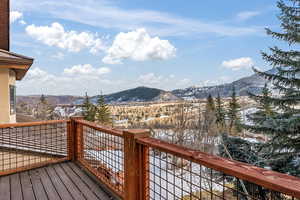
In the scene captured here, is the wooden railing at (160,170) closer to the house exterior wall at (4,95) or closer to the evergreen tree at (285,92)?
the house exterior wall at (4,95)

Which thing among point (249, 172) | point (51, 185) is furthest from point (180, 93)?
point (249, 172)

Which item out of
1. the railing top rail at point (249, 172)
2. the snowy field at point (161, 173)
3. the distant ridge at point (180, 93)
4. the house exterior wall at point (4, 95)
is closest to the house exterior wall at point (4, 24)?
the house exterior wall at point (4, 95)

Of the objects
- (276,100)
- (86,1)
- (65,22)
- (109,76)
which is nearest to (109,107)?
(109,76)

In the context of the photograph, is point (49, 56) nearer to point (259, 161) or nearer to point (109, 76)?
point (109, 76)

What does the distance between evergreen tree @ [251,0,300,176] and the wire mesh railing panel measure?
5.00 meters

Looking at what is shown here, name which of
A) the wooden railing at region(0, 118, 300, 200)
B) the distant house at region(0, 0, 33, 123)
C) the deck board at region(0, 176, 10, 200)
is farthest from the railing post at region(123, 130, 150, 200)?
the distant house at region(0, 0, 33, 123)

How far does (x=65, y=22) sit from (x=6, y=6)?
763 cm

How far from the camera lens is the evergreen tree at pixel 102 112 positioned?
88.2 feet

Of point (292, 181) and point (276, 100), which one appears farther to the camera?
point (276, 100)

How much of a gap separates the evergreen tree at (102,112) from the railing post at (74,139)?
2211cm

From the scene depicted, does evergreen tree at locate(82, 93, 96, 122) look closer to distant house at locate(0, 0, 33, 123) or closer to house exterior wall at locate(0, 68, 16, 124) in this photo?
distant house at locate(0, 0, 33, 123)

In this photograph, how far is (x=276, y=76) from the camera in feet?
25.2

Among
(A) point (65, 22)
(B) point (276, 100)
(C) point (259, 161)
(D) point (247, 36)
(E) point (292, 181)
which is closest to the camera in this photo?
(E) point (292, 181)

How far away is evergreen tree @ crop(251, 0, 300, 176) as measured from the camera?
6840 mm
